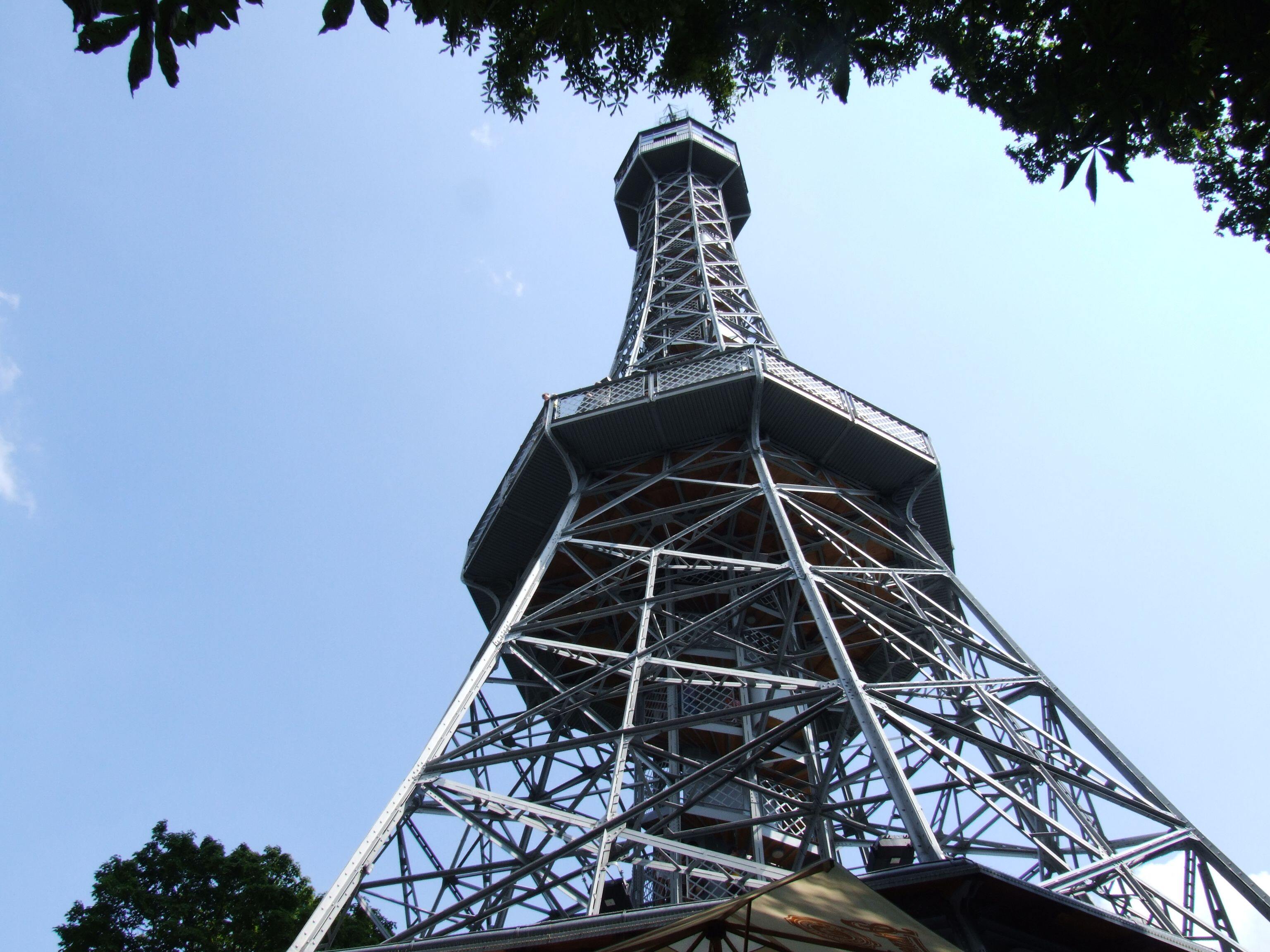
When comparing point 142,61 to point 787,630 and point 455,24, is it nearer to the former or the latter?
point 455,24

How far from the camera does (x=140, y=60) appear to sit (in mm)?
4523

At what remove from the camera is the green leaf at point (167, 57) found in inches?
182

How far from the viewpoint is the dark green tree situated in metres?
15.9

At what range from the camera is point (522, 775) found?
14.1m

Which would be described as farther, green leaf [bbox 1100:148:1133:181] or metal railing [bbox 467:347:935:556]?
metal railing [bbox 467:347:935:556]

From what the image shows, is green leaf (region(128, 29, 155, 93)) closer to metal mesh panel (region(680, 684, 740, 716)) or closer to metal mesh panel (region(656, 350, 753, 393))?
metal mesh panel (region(680, 684, 740, 716))

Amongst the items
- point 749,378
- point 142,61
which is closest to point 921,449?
point 749,378

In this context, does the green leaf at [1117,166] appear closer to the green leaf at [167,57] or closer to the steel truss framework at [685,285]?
the green leaf at [167,57]

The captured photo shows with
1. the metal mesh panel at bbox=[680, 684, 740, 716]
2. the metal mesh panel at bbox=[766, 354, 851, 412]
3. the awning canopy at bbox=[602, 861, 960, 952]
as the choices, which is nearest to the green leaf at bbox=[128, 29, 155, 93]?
the awning canopy at bbox=[602, 861, 960, 952]

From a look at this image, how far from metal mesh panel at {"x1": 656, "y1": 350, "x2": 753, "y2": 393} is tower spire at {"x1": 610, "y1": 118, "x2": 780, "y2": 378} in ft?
1.23

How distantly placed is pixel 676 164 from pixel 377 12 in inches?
1282

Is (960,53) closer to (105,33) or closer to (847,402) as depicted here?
(105,33)

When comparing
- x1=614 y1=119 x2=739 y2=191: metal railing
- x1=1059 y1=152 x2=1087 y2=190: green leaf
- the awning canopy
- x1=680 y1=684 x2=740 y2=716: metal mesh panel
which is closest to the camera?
→ the awning canopy

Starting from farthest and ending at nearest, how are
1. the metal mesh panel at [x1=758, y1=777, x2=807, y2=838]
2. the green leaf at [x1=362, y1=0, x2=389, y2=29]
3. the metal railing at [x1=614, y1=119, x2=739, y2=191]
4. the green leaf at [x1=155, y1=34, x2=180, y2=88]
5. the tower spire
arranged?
the metal railing at [x1=614, y1=119, x2=739, y2=191] < the tower spire < the metal mesh panel at [x1=758, y1=777, x2=807, y2=838] < the green leaf at [x1=362, y1=0, x2=389, y2=29] < the green leaf at [x1=155, y1=34, x2=180, y2=88]
